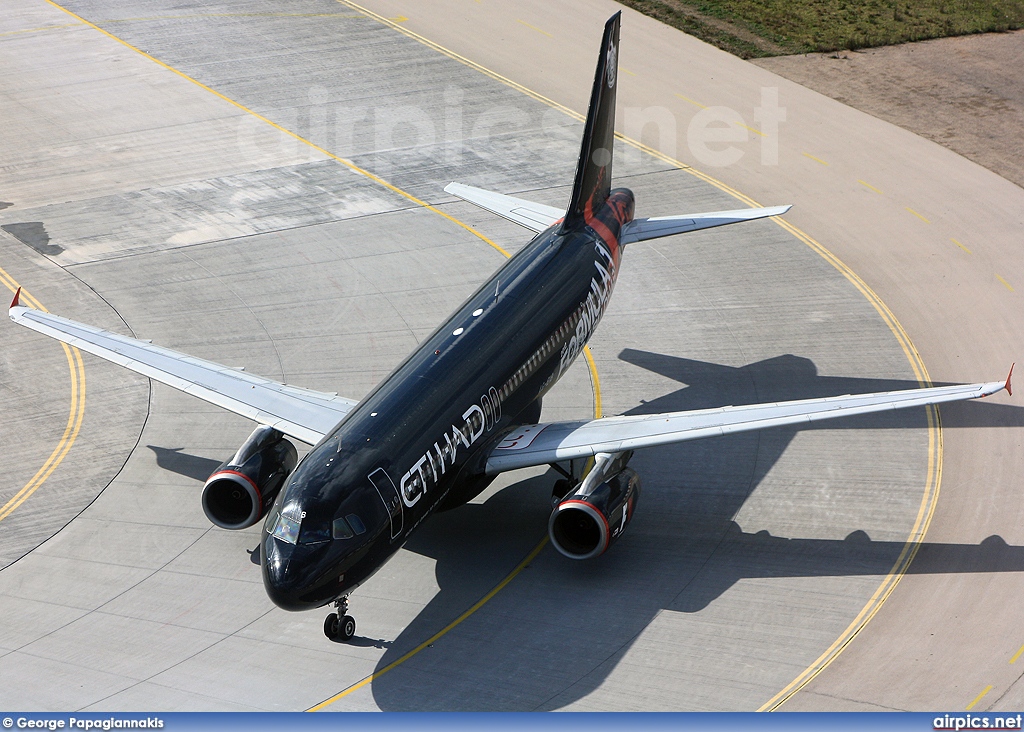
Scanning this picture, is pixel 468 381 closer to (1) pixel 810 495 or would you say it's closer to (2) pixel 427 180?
(1) pixel 810 495

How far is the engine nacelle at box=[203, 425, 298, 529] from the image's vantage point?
31.7m

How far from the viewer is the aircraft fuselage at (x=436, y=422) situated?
27.0m

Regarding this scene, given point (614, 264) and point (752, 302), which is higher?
point (614, 264)

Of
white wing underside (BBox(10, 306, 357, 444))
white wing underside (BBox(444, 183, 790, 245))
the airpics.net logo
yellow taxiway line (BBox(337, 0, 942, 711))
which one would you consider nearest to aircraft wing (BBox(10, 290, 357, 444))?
white wing underside (BBox(10, 306, 357, 444))

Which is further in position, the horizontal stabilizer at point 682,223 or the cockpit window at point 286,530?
the horizontal stabilizer at point 682,223

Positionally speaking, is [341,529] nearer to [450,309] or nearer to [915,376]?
[450,309]

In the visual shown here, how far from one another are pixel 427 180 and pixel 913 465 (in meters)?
26.5

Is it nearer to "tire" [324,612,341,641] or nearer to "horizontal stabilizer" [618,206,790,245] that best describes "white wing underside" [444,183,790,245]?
"horizontal stabilizer" [618,206,790,245]

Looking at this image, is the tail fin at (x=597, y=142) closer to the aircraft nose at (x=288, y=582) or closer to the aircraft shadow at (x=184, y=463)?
the aircraft shadow at (x=184, y=463)

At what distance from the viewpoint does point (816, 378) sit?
135ft

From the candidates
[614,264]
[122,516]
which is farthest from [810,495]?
[122,516]

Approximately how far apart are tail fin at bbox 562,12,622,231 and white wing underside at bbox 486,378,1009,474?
27.5ft

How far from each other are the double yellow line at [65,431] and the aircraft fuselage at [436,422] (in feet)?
36.6

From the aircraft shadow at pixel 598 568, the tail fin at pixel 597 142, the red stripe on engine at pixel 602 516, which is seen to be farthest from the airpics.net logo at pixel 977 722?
the tail fin at pixel 597 142
